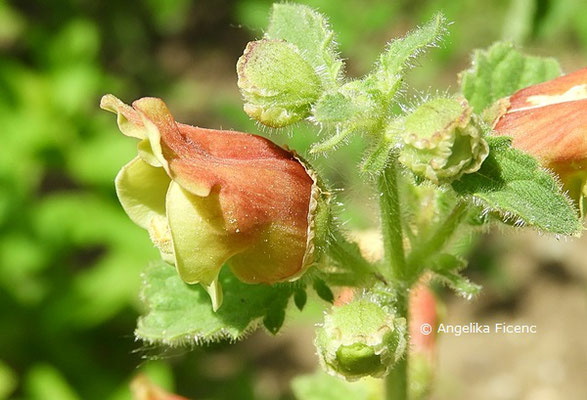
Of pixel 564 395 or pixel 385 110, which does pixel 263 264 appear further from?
pixel 564 395

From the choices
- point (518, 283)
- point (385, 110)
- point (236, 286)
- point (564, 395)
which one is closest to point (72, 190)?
point (518, 283)

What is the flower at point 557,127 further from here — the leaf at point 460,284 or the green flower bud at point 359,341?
the green flower bud at point 359,341

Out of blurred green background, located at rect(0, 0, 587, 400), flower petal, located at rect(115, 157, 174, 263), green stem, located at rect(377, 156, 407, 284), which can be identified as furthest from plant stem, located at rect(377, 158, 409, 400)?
blurred green background, located at rect(0, 0, 587, 400)

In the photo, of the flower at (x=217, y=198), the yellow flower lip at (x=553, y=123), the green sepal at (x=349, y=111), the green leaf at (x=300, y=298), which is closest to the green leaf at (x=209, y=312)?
the green leaf at (x=300, y=298)

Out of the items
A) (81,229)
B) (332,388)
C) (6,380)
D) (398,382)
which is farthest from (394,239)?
(81,229)

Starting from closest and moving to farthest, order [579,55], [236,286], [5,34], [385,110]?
1. [385,110]
2. [236,286]
3. [579,55]
4. [5,34]

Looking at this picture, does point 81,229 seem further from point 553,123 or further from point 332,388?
point 553,123

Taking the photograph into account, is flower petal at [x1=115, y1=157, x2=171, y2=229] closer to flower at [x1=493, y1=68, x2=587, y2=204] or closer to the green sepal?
the green sepal
